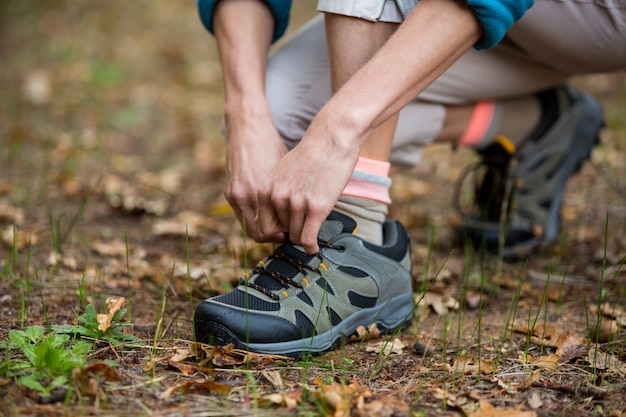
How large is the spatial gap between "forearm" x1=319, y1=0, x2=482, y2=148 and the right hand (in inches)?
11.6

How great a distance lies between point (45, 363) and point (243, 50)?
0.99 m

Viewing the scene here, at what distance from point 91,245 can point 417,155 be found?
1160 mm

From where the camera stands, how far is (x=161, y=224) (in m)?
2.58

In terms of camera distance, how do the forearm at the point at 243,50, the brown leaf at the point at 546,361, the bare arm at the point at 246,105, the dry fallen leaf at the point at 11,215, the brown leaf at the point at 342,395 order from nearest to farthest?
the brown leaf at the point at 342,395, the brown leaf at the point at 546,361, the bare arm at the point at 246,105, the forearm at the point at 243,50, the dry fallen leaf at the point at 11,215

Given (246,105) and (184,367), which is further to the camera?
(246,105)

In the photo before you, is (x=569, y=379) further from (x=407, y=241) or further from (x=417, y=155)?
(x=417, y=155)

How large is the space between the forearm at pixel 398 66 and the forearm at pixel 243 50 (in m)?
0.43

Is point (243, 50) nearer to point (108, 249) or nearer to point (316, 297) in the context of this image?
point (316, 297)

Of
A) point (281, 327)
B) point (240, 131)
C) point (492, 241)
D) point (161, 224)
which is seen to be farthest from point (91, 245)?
point (492, 241)

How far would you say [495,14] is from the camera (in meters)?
1.40

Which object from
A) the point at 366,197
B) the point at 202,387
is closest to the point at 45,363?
the point at 202,387

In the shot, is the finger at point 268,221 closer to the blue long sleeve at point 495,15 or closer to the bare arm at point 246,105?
the bare arm at point 246,105

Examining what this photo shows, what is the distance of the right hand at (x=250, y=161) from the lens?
1.65 meters

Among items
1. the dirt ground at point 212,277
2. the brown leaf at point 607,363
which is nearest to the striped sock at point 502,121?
the dirt ground at point 212,277
